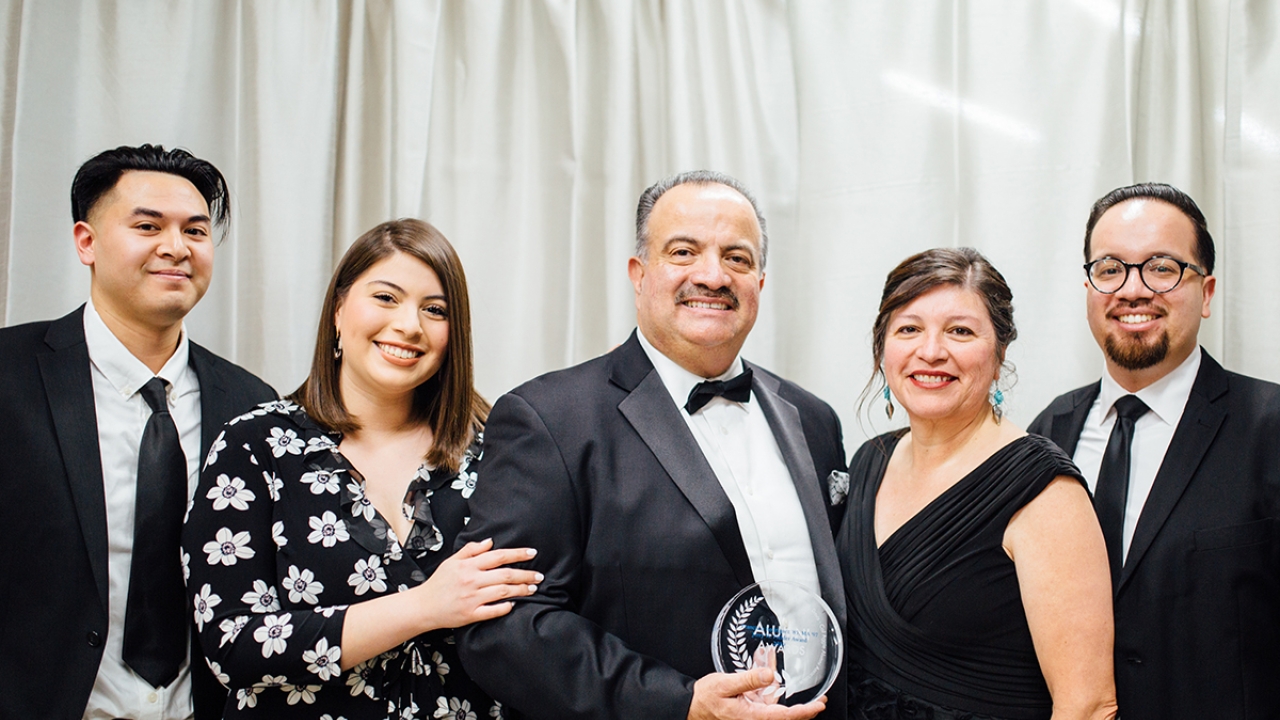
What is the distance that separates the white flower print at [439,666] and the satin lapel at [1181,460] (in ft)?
4.63

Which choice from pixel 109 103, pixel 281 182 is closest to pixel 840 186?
pixel 281 182

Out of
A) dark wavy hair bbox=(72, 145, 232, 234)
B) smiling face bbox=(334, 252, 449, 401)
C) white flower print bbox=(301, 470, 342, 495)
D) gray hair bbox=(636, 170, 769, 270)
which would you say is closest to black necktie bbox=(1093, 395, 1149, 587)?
gray hair bbox=(636, 170, 769, 270)

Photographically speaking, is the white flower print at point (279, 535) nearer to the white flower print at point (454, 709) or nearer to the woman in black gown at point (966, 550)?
the white flower print at point (454, 709)

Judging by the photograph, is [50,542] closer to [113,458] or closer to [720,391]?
[113,458]

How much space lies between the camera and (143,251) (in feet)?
6.95

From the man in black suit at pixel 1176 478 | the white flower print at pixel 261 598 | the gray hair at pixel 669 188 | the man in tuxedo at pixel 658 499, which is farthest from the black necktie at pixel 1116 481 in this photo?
the white flower print at pixel 261 598

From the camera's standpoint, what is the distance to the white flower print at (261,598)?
1845mm

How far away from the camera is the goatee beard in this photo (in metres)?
2.15

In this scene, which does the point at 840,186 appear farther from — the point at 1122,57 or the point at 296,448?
the point at 296,448

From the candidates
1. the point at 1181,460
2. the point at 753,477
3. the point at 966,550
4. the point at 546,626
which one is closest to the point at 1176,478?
the point at 1181,460

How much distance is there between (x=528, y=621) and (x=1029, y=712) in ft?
3.02

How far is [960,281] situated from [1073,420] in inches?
27.4

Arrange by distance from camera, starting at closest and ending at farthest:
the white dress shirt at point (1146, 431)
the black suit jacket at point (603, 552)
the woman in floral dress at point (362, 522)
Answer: the black suit jacket at point (603, 552), the woman in floral dress at point (362, 522), the white dress shirt at point (1146, 431)

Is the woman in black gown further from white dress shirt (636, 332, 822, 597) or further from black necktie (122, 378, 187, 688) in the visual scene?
black necktie (122, 378, 187, 688)
